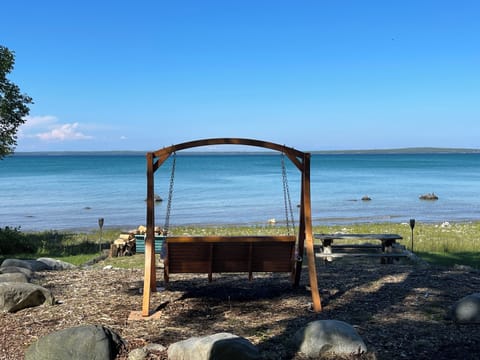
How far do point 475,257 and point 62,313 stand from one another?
1038cm

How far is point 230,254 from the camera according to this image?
26.6ft

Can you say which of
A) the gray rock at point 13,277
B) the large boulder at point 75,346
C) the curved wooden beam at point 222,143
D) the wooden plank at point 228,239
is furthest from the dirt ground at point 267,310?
the curved wooden beam at point 222,143

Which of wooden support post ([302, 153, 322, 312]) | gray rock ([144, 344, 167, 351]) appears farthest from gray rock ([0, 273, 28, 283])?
wooden support post ([302, 153, 322, 312])

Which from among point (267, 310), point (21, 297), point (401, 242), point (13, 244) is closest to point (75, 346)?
point (21, 297)

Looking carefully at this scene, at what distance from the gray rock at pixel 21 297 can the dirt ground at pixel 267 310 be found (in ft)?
0.58

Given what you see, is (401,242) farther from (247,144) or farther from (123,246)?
(247,144)

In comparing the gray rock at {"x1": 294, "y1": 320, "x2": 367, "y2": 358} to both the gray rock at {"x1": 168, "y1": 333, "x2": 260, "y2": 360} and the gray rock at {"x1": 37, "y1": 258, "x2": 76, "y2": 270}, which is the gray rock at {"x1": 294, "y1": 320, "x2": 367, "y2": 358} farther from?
the gray rock at {"x1": 37, "y1": 258, "x2": 76, "y2": 270}

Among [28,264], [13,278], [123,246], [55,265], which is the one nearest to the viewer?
[13,278]

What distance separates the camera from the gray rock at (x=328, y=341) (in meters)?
5.52

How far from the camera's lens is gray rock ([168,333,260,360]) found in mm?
5156

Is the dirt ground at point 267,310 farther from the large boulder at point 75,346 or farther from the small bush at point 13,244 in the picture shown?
the small bush at point 13,244

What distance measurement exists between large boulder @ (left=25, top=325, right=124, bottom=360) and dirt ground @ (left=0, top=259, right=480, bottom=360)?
268 mm

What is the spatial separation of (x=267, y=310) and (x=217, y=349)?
7.91 ft

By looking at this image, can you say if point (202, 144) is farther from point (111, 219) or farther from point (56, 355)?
point (111, 219)
